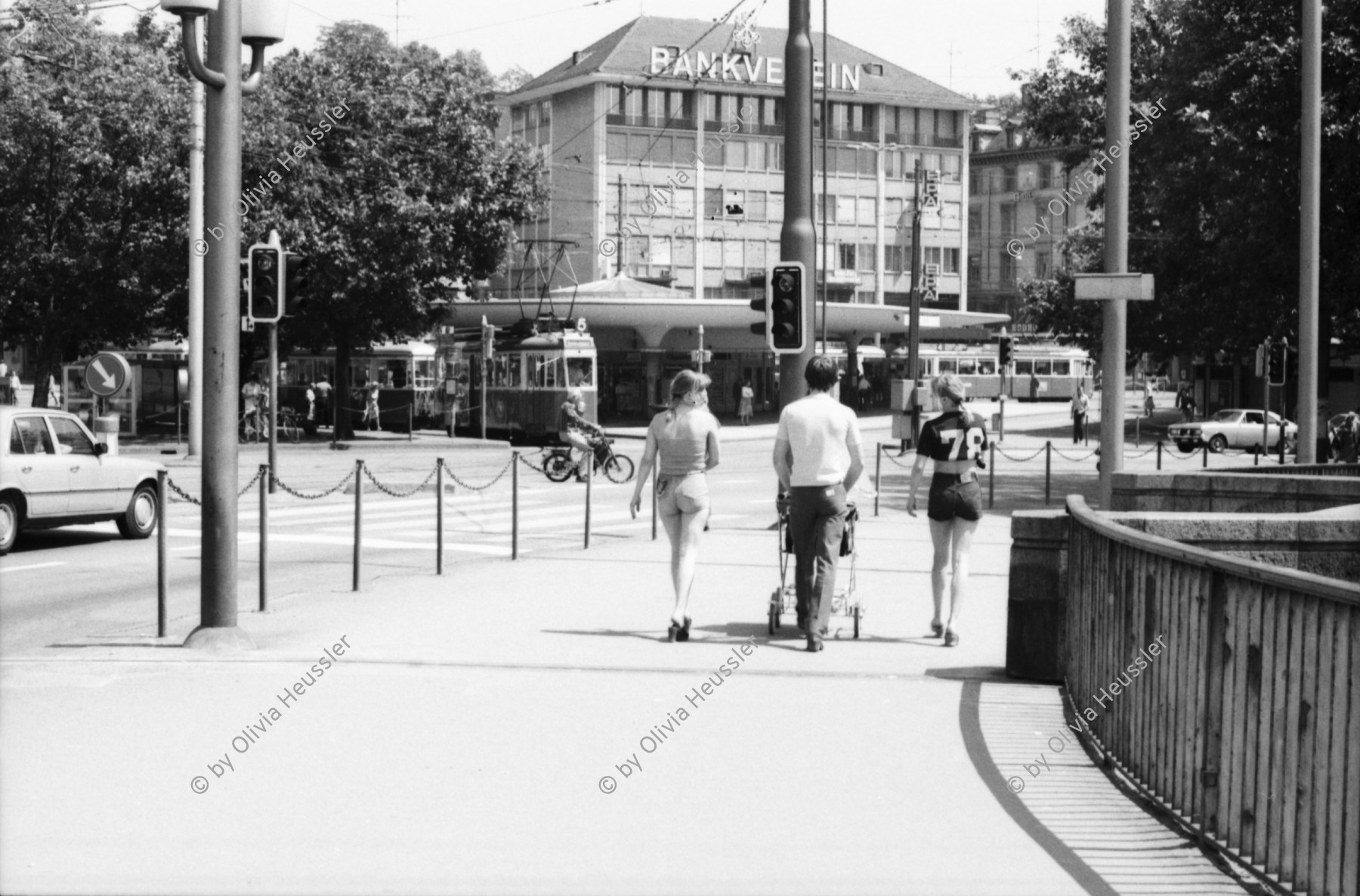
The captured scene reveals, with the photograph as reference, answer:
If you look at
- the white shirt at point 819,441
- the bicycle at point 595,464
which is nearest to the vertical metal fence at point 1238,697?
the white shirt at point 819,441

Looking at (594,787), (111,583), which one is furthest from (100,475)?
(594,787)

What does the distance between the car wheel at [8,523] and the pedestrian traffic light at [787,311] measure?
7.82m

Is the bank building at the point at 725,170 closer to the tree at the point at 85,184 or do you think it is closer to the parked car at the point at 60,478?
the tree at the point at 85,184

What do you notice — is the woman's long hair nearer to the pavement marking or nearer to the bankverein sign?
the pavement marking

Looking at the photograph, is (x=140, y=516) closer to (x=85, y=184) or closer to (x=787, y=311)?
(x=787, y=311)

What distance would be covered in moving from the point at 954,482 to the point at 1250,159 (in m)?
17.6

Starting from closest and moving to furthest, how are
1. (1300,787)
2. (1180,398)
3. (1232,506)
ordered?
(1300,787)
(1232,506)
(1180,398)

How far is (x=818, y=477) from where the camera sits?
1060 cm

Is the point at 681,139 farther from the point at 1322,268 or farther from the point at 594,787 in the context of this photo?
the point at 594,787

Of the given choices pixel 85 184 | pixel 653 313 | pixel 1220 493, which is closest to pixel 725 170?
pixel 653 313

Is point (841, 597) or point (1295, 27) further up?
point (1295, 27)

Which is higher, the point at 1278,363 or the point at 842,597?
the point at 1278,363

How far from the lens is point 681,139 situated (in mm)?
88000

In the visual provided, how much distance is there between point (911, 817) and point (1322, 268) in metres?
23.6
